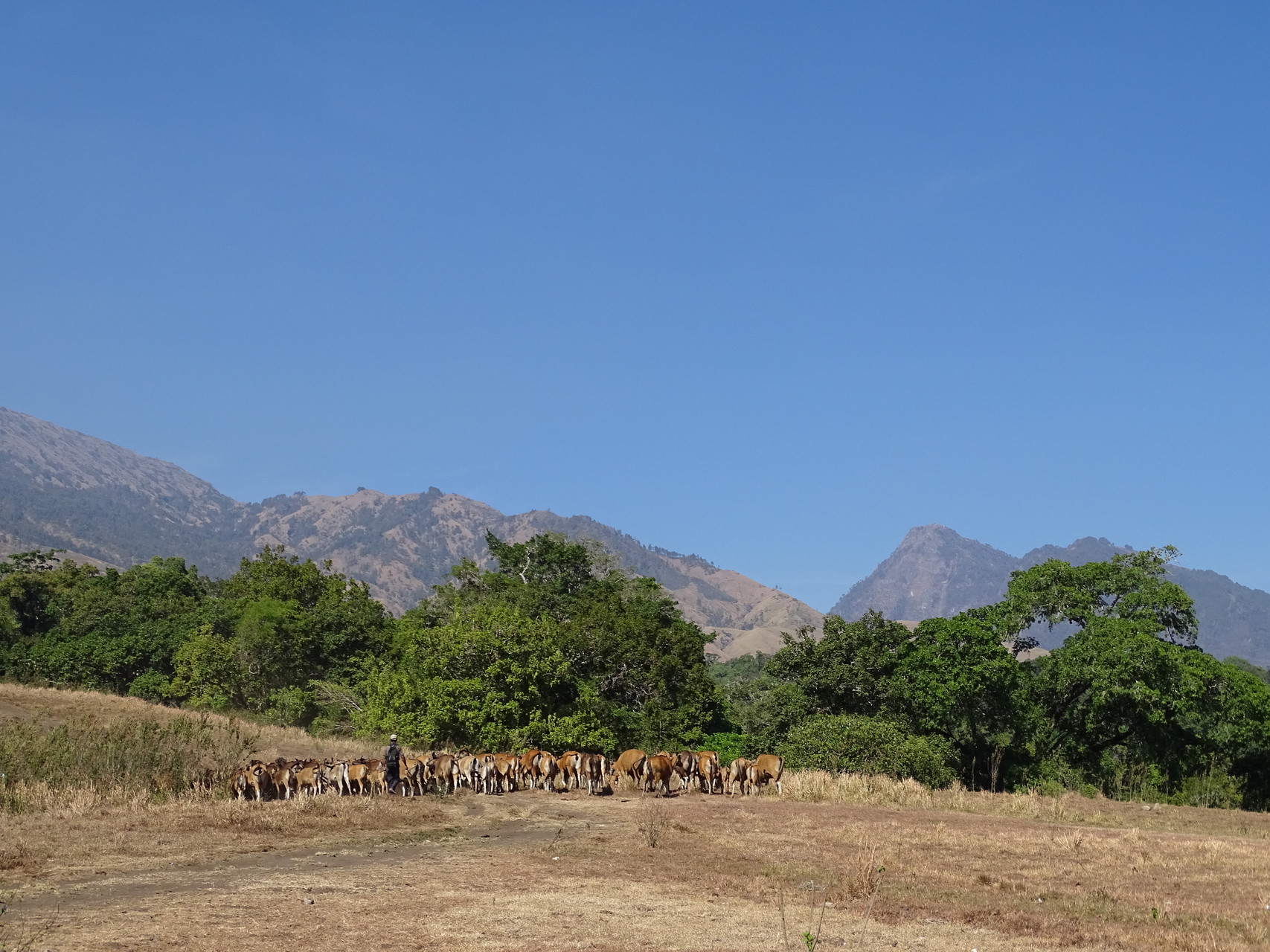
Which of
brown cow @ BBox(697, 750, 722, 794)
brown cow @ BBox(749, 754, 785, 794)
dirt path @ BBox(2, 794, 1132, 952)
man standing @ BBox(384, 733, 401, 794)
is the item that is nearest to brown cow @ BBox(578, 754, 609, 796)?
brown cow @ BBox(697, 750, 722, 794)

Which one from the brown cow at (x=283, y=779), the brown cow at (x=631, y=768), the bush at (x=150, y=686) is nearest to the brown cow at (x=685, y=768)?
the brown cow at (x=631, y=768)

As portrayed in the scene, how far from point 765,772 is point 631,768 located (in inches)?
159

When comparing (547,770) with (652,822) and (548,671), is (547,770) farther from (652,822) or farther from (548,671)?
(652,822)

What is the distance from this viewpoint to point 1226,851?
20641mm

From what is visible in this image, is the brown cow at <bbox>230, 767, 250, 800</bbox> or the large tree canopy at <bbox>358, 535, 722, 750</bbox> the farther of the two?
the large tree canopy at <bbox>358, 535, 722, 750</bbox>

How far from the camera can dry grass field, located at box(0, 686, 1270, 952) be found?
1265cm

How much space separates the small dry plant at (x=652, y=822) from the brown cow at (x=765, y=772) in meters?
4.76

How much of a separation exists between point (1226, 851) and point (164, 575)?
84.9 metres

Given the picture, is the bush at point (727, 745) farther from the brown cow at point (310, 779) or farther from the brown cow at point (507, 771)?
the brown cow at point (310, 779)

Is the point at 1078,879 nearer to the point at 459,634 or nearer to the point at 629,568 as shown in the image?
the point at 459,634

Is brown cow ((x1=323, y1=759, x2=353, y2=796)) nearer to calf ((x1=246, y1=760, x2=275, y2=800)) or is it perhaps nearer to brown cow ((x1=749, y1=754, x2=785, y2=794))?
calf ((x1=246, y1=760, x2=275, y2=800))

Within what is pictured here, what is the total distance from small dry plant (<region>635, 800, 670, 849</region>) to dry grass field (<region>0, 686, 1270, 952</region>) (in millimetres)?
115

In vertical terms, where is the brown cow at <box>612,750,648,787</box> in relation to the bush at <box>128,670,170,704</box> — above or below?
above

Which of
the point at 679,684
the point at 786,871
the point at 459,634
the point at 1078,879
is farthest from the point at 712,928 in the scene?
the point at 679,684
